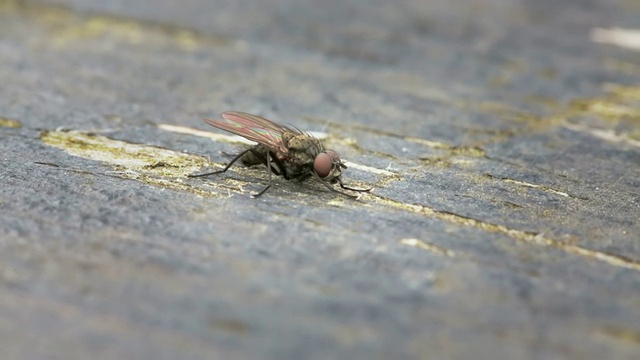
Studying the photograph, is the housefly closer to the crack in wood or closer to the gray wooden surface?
the gray wooden surface

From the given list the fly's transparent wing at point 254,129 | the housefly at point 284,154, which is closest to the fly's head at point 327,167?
the housefly at point 284,154

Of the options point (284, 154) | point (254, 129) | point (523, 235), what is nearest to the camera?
point (523, 235)

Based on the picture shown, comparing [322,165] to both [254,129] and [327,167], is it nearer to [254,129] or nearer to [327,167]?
[327,167]

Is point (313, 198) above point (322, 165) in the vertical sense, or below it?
below

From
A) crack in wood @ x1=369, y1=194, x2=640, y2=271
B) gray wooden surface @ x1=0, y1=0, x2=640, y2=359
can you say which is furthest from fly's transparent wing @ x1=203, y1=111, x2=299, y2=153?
crack in wood @ x1=369, y1=194, x2=640, y2=271

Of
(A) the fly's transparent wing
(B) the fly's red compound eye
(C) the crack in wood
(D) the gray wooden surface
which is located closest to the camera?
(D) the gray wooden surface

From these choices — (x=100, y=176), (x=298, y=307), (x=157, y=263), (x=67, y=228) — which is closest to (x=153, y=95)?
(x=100, y=176)

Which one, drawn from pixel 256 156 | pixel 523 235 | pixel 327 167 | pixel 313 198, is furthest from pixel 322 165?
pixel 523 235
